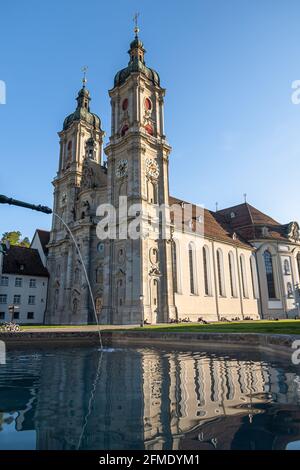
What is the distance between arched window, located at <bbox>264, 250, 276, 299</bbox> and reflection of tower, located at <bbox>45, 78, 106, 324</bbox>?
107 feet

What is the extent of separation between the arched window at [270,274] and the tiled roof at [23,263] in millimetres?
40773

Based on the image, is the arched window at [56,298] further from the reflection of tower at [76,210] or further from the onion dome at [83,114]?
the onion dome at [83,114]

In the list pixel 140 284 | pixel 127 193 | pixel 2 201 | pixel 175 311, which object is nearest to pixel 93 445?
pixel 2 201

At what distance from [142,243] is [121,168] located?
42.6ft

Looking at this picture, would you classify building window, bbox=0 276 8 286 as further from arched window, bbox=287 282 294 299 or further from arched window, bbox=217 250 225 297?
arched window, bbox=287 282 294 299

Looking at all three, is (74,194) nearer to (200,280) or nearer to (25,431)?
(200,280)

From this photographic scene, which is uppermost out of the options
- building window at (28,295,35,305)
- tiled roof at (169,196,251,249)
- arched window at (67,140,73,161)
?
arched window at (67,140,73,161)

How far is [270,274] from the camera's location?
58344 millimetres

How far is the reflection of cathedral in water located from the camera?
181 inches

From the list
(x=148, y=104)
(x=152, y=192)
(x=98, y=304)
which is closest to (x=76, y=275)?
(x=98, y=304)

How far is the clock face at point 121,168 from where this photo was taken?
144 ft

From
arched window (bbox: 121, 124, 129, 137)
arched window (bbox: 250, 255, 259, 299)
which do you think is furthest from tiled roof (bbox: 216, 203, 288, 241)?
arched window (bbox: 121, 124, 129, 137)

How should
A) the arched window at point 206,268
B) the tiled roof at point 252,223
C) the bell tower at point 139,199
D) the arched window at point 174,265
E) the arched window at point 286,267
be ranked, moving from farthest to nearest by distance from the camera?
1. the tiled roof at point 252,223
2. the arched window at point 286,267
3. the arched window at point 206,268
4. the arched window at point 174,265
5. the bell tower at point 139,199

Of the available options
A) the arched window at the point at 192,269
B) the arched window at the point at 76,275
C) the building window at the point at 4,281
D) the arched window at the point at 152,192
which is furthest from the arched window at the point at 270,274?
the building window at the point at 4,281
